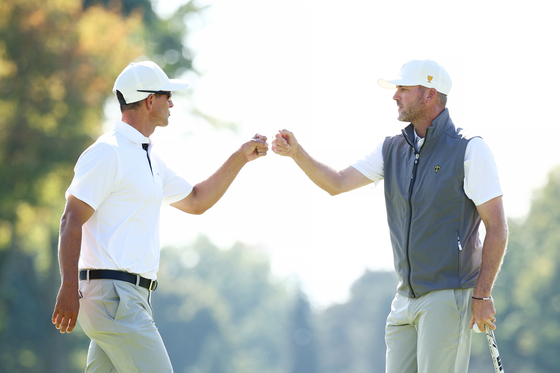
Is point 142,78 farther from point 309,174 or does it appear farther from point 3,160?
point 3,160

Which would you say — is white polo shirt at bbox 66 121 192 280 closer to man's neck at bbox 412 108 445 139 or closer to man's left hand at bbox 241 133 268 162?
man's left hand at bbox 241 133 268 162

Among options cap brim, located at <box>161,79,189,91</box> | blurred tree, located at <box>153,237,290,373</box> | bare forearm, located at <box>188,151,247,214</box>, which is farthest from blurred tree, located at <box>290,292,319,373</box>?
cap brim, located at <box>161,79,189,91</box>

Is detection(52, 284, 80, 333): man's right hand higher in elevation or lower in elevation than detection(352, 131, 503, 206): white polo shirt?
lower

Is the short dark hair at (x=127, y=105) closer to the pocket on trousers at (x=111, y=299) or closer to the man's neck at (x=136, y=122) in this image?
the man's neck at (x=136, y=122)

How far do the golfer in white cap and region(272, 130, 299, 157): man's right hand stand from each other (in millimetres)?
1370

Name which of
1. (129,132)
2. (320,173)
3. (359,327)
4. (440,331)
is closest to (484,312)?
(440,331)

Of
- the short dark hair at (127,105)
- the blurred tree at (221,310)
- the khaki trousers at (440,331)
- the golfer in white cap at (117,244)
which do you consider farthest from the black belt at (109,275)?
the blurred tree at (221,310)

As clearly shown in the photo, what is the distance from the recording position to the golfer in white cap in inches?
185

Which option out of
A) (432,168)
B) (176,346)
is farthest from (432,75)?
(176,346)

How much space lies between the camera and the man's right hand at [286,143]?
629 centimetres

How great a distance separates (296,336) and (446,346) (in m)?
111

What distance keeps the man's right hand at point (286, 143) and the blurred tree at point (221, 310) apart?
221 feet

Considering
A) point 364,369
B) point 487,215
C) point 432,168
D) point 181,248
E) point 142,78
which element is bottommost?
point 364,369

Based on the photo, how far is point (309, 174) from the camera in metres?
6.29
